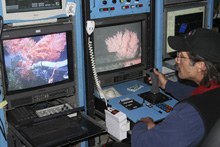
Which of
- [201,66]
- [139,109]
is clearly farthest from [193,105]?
[139,109]

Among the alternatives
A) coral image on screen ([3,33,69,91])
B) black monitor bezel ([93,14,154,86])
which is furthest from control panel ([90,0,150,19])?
coral image on screen ([3,33,69,91])

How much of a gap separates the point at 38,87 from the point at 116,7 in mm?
877

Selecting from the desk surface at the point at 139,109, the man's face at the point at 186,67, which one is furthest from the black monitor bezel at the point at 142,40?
the man's face at the point at 186,67

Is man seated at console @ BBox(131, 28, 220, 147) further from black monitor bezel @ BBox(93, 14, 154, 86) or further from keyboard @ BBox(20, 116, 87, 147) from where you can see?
black monitor bezel @ BBox(93, 14, 154, 86)

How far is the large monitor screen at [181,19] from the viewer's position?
10.0 ft

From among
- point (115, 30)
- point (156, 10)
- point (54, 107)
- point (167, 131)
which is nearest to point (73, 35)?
point (115, 30)

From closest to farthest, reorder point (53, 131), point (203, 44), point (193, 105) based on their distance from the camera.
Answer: point (193, 105) → point (203, 44) → point (53, 131)

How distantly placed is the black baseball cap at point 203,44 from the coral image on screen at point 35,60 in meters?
0.91

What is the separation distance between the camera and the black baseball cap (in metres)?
1.87

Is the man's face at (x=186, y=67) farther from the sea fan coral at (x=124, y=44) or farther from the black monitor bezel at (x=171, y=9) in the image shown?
the black monitor bezel at (x=171, y=9)

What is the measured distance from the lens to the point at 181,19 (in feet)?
10.3

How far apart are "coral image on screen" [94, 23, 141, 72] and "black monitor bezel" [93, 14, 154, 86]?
3 cm

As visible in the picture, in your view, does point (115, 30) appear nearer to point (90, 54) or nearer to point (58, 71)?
point (90, 54)

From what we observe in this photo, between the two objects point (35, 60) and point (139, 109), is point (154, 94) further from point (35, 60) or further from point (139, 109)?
point (35, 60)
